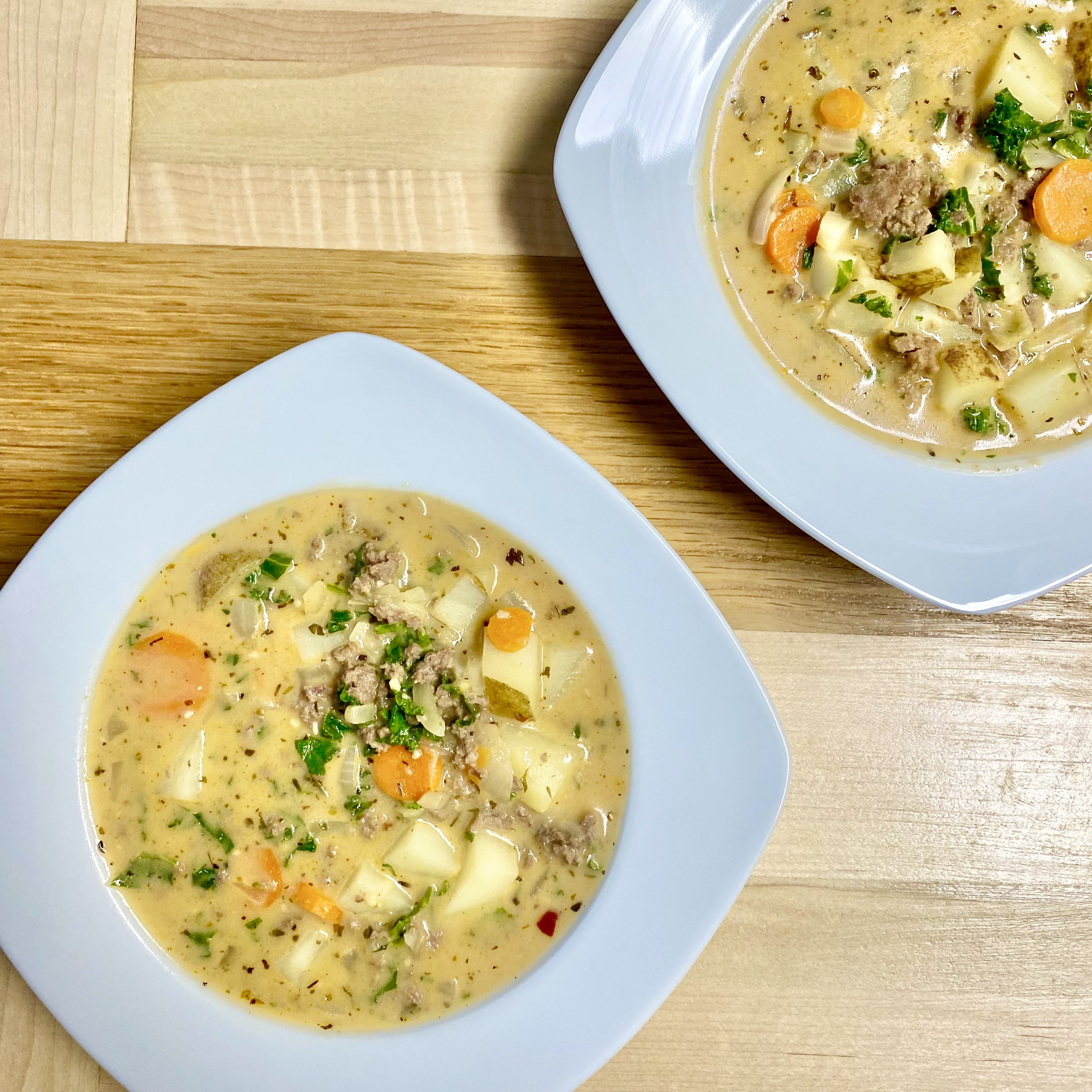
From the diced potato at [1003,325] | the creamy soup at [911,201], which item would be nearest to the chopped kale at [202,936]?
the creamy soup at [911,201]

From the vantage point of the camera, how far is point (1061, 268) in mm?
2705

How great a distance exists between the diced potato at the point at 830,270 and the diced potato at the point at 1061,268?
2.03ft

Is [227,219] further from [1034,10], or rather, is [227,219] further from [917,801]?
[917,801]

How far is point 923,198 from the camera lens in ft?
8.79

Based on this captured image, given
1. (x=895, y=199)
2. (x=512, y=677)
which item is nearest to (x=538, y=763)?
(x=512, y=677)

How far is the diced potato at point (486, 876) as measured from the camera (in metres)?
2.53

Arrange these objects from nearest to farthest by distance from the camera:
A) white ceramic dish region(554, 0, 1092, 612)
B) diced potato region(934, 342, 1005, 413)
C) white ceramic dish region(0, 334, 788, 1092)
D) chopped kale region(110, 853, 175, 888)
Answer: white ceramic dish region(0, 334, 788, 1092)
white ceramic dish region(554, 0, 1092, 612)
chopped kale region(110, 853, 175, 888)
diced potato region(934, 342, 1005, 413)

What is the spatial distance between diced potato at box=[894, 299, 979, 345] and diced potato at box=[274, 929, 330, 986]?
2654mm

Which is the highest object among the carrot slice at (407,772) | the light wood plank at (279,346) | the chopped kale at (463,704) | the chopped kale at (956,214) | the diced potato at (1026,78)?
the diced potato at (1026,78)

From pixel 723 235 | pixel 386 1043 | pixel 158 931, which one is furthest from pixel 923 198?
pixel 158 931

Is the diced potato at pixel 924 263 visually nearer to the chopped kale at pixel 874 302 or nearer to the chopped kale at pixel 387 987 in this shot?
the chopped kale at pixel 874 302

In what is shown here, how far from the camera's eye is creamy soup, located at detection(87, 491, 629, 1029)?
Answer: 2490mm

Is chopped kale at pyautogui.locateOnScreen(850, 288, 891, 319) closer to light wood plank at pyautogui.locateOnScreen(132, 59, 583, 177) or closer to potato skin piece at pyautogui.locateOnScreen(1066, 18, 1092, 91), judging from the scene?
potato skin piece at pyautogui.locateOnScreen(1066, 18, 1092, 91)

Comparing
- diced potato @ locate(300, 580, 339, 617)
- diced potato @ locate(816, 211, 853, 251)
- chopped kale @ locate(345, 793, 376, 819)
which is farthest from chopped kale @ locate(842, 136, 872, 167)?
chopped kale @ locate(345, 793, 376, 819)
